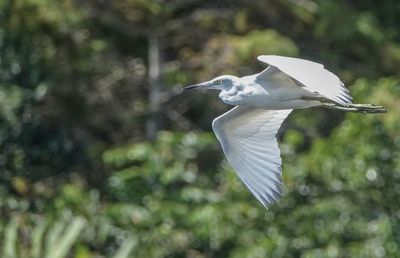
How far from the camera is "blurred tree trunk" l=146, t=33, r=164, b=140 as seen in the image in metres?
15.5

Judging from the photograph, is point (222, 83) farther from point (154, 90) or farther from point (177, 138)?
point (154, 90)

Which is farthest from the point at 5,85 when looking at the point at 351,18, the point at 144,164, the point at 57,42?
the point at 351,18

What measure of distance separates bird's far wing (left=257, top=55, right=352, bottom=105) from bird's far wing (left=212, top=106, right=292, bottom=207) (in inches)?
31.0

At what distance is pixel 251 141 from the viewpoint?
36.4 ft

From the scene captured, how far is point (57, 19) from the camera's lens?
1480cm

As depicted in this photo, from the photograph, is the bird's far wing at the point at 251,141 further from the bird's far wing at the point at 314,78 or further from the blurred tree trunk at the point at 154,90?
the blurred tree trunk at the point at 154,90

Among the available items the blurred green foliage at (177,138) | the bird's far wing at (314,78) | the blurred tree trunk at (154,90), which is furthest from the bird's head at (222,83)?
the blurred tree trunk at (154,90)

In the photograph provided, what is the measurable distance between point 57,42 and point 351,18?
92.7 inches

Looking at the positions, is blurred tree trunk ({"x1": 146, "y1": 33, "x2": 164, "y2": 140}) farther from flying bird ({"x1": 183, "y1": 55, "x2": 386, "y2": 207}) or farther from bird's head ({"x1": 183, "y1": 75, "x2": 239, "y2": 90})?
bird's head ({"x1": 183, "y1": 75, "x2": 239, "y2": 90})

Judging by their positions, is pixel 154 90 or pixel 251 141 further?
pixel 154 90

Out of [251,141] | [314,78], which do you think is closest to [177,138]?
[251,141]

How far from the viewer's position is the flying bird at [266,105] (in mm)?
9906

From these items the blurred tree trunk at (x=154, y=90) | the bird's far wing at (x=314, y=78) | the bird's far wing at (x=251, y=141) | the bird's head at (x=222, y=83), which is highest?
the bird's far wing at (x=314, y=78)

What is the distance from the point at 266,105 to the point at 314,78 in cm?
65
